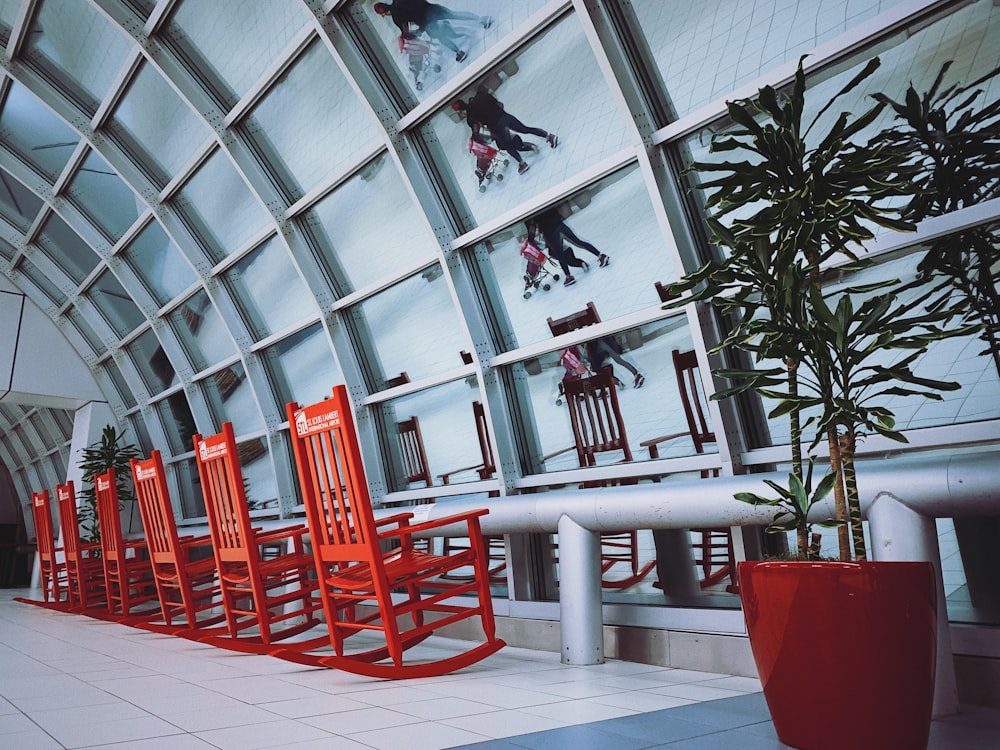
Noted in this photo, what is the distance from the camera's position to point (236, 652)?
4.71 m

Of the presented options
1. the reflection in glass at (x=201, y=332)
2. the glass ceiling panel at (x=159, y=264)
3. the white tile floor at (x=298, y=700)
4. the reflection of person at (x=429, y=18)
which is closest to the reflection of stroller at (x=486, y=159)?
the reflection of person at (x=429, y=18)

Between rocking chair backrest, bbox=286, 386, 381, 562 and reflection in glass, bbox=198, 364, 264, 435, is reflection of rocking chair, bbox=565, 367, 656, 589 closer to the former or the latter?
rocking chair backrest, bbox=286, 386, 381, 562

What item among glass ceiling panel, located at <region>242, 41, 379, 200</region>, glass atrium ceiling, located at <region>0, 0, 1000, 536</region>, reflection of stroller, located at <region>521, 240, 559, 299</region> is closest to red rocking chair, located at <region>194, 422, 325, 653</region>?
glass atrium ceiling, located at <region>0, 0, 1000, 536</region>

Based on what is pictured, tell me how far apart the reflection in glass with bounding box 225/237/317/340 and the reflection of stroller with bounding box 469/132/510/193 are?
7.23ft

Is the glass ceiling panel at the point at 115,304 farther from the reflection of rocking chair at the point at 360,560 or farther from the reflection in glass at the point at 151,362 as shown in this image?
the reflection of rocking chair at the point at 360,560

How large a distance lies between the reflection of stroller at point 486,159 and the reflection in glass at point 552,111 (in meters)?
0.04

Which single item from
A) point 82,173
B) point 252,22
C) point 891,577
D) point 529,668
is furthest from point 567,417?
point 82,173

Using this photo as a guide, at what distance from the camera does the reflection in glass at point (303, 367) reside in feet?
24.5

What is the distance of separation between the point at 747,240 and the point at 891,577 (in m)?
1.06

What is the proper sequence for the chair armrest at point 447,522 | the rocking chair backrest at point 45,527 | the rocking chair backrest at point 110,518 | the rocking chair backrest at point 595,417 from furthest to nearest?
the rocking chair backrest at point 45,527
the rocking chair backrest at point 110,518
the rocking chair backrest at point 595,417
the chair armrest at point 447,522

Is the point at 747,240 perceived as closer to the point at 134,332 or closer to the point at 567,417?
the point at 567,417

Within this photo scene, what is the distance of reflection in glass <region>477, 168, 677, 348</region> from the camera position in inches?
182

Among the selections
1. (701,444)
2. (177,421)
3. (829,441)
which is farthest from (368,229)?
(177,421)

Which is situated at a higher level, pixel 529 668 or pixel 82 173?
pixel 82 173
